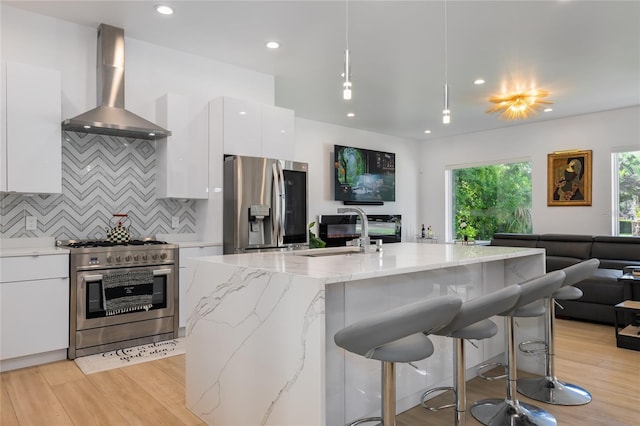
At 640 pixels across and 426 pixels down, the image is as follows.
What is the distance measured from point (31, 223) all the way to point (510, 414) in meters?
3.88

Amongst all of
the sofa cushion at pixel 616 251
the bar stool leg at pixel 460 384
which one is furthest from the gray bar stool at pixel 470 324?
the sofa cushion at pixel 616 251

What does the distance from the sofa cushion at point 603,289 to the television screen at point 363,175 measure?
3.80 meters

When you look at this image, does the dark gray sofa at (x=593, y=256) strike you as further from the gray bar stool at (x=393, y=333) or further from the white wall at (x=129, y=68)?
Answer: the white wall at (x=129, y=68)

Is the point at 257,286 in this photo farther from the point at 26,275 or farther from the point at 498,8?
the point at 498,8

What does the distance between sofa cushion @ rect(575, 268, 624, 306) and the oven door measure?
4.32m

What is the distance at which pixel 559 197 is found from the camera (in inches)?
267

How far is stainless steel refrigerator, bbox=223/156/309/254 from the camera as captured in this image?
4125 millimetres

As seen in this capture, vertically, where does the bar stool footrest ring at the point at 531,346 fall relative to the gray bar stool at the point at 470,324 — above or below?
below

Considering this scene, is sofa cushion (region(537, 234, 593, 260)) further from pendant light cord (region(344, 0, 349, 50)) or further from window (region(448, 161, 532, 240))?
pendant light cord (region(344, 0, 349, 50))

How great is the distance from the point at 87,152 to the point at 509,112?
196 inches

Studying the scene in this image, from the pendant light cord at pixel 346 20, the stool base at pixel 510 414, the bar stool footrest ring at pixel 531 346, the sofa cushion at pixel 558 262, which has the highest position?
the pendant light cord at pixel 346 20

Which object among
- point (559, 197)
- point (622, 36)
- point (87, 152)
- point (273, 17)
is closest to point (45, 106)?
point (87, 152)

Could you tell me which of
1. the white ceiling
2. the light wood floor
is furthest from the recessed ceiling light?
the light wood floor

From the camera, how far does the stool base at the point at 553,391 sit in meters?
2.62
